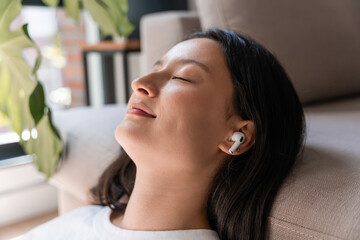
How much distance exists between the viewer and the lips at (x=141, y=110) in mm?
811

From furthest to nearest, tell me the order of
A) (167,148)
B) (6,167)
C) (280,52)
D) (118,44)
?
1. (118,44)
2. (6,167)
3. (280,52)
4. (167,148)

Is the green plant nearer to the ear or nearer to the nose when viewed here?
the nose

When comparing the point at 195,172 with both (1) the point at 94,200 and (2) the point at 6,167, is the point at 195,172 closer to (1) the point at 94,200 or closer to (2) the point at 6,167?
(1) the point at 94,200

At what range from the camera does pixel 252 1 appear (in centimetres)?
Result: 127

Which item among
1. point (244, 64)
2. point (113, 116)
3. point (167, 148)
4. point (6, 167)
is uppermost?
point (244, 64)

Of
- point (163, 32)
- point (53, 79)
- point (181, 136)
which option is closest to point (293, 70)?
point (163, 32)

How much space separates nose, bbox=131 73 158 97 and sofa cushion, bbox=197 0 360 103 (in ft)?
1.66

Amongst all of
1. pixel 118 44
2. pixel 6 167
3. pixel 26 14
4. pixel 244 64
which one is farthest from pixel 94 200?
pixel 26 14

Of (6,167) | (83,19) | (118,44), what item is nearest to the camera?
(6,167)

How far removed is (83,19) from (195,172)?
208 cm

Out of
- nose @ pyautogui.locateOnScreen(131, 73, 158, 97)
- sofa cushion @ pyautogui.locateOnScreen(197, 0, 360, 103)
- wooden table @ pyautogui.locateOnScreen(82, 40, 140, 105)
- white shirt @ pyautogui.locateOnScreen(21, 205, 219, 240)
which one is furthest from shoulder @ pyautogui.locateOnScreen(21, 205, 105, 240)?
wooden table @ pyautogui.locateOnScreen(82, 40, 140, 105)

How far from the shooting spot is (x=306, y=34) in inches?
51.7

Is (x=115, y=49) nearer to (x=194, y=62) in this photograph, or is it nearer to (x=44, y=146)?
(x=44, y=146)

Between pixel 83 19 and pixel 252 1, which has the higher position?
pixel 252 1
